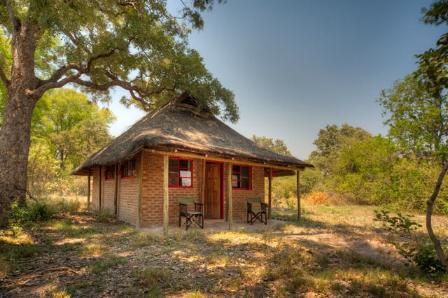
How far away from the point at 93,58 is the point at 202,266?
9.86 meters

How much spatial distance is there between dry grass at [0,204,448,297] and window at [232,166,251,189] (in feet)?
13.6

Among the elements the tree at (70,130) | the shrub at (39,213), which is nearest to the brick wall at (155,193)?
the shrub at (39,213)

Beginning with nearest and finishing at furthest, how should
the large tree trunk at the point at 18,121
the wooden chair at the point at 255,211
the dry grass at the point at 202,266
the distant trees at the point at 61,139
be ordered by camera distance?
the dry grass at the point at 202,266 < the large tree trunk at the point at 18,121 < the wooden chair at the point at 255,211 < the distant trees at the point at 61,139

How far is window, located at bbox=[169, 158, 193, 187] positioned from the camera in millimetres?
11180

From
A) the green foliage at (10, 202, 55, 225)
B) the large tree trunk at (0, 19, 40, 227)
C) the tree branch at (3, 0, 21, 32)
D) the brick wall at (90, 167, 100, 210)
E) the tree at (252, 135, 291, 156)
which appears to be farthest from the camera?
the tree at (252, 135, 291, 156)

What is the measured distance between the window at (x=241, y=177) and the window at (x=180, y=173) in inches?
85.0

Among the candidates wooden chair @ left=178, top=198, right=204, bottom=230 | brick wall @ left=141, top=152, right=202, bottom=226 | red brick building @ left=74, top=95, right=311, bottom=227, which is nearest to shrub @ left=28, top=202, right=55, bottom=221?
red brick building @ left=74, top=95, right=311, bottom=227

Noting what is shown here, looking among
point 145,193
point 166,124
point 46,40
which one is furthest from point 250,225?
point 46,40

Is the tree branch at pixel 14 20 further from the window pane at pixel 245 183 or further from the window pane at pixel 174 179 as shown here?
the window pane at pixel 245 183

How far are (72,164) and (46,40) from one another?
24.3 meters

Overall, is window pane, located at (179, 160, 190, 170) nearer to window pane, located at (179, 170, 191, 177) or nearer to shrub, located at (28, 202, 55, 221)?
window pane, located at (179, 170, 191, 177)

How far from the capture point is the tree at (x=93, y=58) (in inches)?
390

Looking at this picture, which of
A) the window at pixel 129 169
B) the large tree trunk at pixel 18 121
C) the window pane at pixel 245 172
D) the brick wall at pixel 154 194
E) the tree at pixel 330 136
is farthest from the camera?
the tree at pixel 330 136

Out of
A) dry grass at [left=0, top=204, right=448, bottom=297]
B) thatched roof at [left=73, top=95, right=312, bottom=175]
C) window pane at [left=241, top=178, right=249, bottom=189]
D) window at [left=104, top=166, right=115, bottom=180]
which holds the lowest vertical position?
dry grass at [left=0, top=204, right=448, bottom=297]
